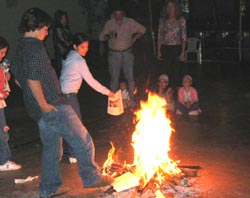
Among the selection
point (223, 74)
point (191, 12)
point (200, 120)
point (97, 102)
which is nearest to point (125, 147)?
point (200, 120)

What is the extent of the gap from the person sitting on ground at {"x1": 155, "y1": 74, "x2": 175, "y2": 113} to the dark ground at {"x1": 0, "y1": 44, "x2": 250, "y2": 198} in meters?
0.65

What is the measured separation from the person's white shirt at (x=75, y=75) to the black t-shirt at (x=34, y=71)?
2.66ft

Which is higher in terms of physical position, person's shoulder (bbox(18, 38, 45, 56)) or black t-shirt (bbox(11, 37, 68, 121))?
person's shoulder (bbox(18, 38, 45, 56))

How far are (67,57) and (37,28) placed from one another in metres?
1.17

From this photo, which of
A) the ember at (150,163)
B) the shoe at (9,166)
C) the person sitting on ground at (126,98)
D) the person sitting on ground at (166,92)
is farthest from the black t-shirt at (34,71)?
the person sitting on ground at (126,98)

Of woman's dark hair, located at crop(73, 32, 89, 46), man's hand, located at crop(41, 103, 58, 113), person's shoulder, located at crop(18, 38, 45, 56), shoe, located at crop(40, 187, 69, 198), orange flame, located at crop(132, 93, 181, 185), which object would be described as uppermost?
woman's dark hair, located at crop(73, 32, 89, 46)

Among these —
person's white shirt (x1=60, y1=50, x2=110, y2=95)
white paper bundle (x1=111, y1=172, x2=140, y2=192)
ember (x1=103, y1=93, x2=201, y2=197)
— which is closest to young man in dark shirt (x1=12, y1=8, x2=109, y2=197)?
white paper bundle (x1=111, y1=172, x2=140, y2=192)

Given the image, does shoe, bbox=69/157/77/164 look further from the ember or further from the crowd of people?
the ember

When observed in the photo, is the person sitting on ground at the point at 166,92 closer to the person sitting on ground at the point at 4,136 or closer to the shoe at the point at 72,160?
the shoe at the point at 72,160

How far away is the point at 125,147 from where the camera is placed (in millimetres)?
7602

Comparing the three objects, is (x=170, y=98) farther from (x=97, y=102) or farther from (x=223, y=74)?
(x=223, y=74)

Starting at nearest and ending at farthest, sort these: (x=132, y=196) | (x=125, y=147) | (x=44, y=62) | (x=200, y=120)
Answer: (x=44, y=62), (x=132, y=196), (x=125, y=147), (x=200, y=120)

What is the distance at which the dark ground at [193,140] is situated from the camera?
589cm

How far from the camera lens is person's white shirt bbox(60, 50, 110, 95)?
235 inches
